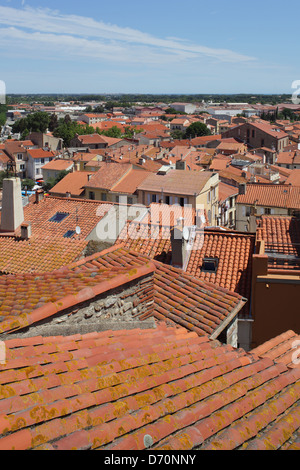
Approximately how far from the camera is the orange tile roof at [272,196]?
106 ft

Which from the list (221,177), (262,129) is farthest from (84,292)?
(262,129)

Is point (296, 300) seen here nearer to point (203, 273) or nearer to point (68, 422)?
point (203, 273)

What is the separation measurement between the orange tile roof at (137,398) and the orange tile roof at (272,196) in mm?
28809

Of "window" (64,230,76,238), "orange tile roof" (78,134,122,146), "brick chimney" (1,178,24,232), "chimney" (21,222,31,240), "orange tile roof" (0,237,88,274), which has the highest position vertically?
"orange tile roof" (78,134,122,146)

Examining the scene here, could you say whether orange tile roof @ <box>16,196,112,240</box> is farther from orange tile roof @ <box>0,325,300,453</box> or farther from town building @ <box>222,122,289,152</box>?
town building @ <box>222,122,289,152</box>

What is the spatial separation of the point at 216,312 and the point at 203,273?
519 centimetres

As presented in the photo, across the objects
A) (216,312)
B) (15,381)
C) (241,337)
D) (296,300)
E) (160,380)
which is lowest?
(241,337)

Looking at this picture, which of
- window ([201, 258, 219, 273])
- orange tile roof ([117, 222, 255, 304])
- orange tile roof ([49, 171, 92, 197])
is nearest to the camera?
orange tile roof ([117, 222, 255, 304])

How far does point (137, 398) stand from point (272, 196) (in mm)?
31586

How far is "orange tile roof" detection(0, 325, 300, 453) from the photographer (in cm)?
293

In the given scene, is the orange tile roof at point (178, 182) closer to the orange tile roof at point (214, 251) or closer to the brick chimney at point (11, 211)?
the brick chimney at point (11, 211)

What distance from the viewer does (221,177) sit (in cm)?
3884

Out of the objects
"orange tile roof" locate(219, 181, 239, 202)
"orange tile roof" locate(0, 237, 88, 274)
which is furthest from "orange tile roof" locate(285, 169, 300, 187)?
"orange tile roof" locate(0, 237, 88, 274)

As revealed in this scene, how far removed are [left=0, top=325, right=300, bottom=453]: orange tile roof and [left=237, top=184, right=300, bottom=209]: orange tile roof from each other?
1134 inches
